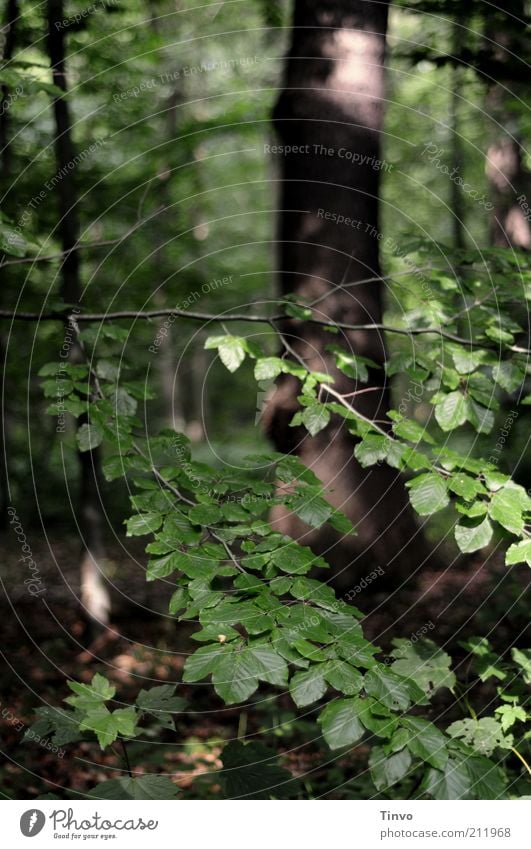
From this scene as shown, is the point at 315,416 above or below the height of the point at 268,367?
below

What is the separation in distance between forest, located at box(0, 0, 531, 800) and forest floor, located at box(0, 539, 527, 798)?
0.09 ft

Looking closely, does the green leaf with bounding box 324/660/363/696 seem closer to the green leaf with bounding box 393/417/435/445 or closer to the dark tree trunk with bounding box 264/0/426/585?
the green leaf with bounding box 393/417/435/445

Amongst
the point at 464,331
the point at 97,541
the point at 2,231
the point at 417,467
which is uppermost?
the point at 97,541

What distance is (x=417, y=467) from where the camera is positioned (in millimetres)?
2258

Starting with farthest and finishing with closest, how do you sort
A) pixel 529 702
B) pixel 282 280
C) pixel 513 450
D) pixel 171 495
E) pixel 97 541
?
pixel 513 450
pixel 97 541
pixel 282 280
pixel 529 702
pixel 171 495

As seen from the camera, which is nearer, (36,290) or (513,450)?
(36,290)

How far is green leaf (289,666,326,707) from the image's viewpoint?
69.1 inches

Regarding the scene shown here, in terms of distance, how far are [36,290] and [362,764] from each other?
5328mm

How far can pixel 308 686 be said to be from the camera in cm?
178

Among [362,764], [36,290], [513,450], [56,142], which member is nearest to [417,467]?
[362,764]

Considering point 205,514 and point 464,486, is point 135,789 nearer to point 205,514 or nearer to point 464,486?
point 205,514

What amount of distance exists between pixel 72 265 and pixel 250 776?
4271 mm

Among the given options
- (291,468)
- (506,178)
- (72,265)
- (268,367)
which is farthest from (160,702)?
(506,178)
